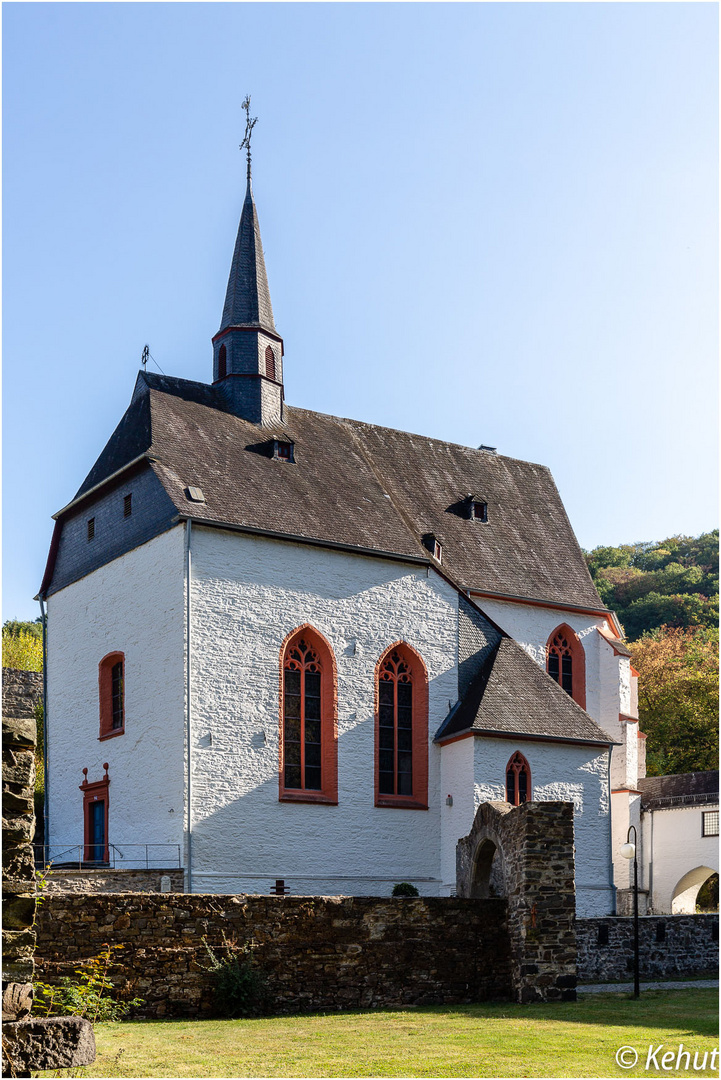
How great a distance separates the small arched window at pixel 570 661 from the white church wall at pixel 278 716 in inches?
220

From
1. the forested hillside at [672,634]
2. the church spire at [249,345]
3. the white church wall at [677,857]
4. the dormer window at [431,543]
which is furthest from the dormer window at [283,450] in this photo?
the forested hillside at [672,634]

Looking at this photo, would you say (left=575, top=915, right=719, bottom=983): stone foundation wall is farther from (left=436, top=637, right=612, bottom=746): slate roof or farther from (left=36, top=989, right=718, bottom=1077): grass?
(left=436, top=637, right=612, bottom=746): slate roof

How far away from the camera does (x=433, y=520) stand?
30.5m

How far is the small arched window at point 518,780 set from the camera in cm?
2508

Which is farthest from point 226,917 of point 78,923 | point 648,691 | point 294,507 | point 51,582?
point 648,691

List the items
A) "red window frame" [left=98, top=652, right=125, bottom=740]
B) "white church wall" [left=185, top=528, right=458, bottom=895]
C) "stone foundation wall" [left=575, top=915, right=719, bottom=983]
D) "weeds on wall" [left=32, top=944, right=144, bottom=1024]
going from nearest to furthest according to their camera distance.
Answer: "weeds on wall" [left=32, top=944, right=144, bottom=1024] < "stone foundation wall" [left=575, top=915, right=719, bottom=983] < "white church wall" [left=185, top=528, right=458, bottom=895] < "red window frame" [left=98, top=652, right=125, bottom=740]

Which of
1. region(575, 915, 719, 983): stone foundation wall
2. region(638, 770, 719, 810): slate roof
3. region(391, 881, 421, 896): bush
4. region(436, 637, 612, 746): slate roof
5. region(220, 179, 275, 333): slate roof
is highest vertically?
region(220, 179, 275, 333): slate roof

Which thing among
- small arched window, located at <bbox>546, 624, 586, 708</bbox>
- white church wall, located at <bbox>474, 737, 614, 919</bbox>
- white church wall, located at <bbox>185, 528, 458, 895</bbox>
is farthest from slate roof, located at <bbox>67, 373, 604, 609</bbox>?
white church wall, located at <bbox>474, 737, 614, 919</bbox>

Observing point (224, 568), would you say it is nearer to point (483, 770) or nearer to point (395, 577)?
point (395, 577)

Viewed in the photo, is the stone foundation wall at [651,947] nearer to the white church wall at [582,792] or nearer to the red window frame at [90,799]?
the white church wall at [582,792]

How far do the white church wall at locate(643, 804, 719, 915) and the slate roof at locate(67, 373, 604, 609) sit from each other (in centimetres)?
1061

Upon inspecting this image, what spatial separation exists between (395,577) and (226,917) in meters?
12.1

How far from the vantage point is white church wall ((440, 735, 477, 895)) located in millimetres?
24625

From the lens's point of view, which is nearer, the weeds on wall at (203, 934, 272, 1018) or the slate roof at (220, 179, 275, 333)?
the weeds on wall at (203, 934, 272, 1018)
